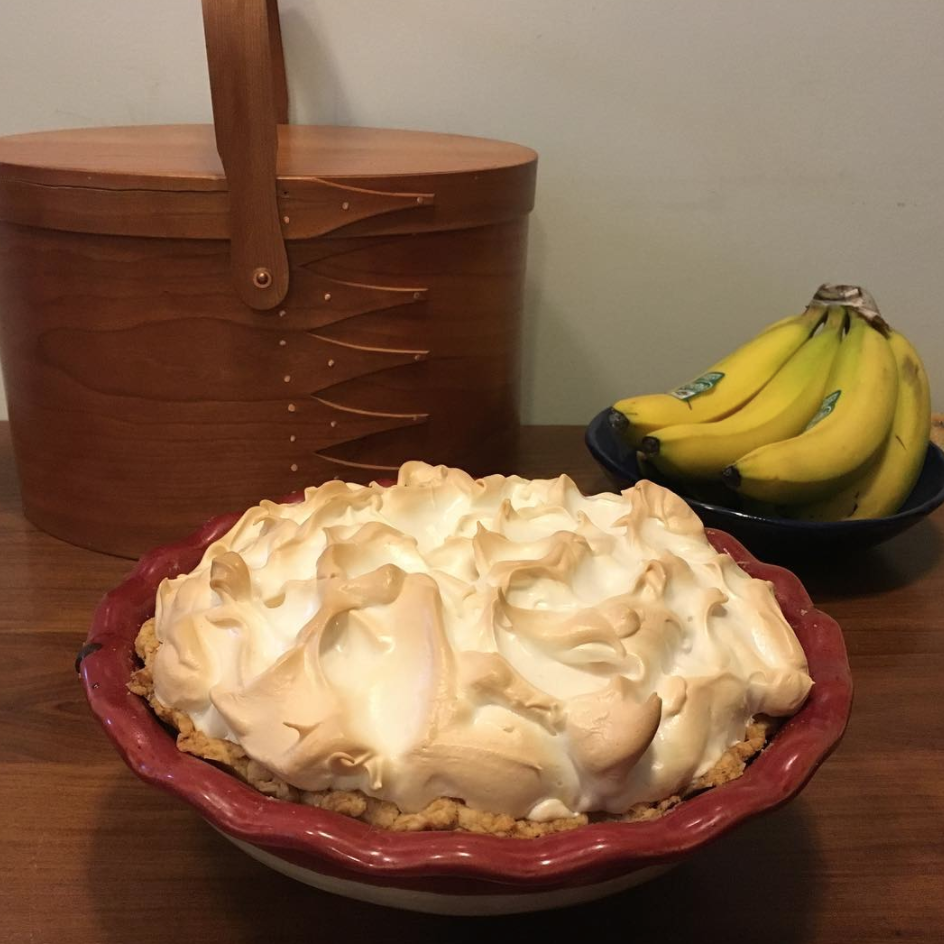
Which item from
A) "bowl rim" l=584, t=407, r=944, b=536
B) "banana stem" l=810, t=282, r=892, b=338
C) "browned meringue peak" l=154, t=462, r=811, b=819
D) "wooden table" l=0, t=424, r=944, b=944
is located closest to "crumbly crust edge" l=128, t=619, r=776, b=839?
"browned meringue peak" l=154, t=462, r=811, b=819

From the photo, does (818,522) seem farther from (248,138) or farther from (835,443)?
(248,138)

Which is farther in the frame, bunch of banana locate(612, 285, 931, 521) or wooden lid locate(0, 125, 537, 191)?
bunch of banana locate(612, 285, 931, 521)

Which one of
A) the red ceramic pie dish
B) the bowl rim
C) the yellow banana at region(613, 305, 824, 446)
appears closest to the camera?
the red ceramic pie dish

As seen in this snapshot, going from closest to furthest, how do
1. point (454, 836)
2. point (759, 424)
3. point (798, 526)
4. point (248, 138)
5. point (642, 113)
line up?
1. point (454, 836)
2. point (248, 138)
3. point (798, 526)
4. point (759, 424)
5. point (642, 113)

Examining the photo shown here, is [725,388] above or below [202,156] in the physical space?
below

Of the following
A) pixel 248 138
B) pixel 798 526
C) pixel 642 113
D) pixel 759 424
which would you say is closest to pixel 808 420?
pixel 759 424

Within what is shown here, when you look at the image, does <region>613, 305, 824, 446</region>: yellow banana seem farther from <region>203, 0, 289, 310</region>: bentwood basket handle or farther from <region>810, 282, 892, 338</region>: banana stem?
<region>203, 0, 289, 310</region>: bentwood basket handle

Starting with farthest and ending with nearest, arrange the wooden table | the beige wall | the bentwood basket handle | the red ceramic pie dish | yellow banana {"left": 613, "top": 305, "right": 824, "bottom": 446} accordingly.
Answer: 1. the beige wall
2. yellow banana {"left": 613, "top": 305, "right": 824, "bottom": 446}
3. the bentwood basket handle
4. the wooden table
5. the red ceramic pie dish

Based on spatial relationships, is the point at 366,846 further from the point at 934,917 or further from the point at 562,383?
the point at 562,383
